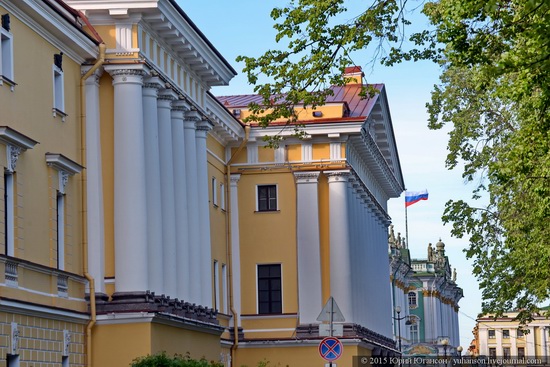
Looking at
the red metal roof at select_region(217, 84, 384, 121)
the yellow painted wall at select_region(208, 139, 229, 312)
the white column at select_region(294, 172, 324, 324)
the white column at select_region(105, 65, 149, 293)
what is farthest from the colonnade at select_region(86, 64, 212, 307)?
the red metal roof at select_region(217, 84, 384, 121)

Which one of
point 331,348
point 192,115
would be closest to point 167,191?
point 192,115

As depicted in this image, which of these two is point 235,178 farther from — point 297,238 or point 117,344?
point 117,344

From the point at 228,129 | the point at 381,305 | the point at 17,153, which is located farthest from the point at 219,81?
the point at 381,305

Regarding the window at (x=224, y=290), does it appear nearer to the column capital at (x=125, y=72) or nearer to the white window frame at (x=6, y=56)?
the column capital at (x=125, y=72)

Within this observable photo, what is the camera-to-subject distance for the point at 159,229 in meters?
32.9

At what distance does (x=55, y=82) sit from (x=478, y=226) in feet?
55.3

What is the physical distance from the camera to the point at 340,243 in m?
47.5

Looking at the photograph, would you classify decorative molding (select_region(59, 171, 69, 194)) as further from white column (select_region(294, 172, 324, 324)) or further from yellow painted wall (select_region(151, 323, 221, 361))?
white column (select_region(294, 172, 324, 324))

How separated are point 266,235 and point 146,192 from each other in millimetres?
16526

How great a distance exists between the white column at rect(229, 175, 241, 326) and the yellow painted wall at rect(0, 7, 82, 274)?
17765mm

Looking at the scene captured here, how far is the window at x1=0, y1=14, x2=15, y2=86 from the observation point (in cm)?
2664

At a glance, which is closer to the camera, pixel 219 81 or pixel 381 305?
pixel 219 81

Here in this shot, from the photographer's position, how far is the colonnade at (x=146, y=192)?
3164 centimetres

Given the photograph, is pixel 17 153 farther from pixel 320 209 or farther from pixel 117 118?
pixel 320 209
